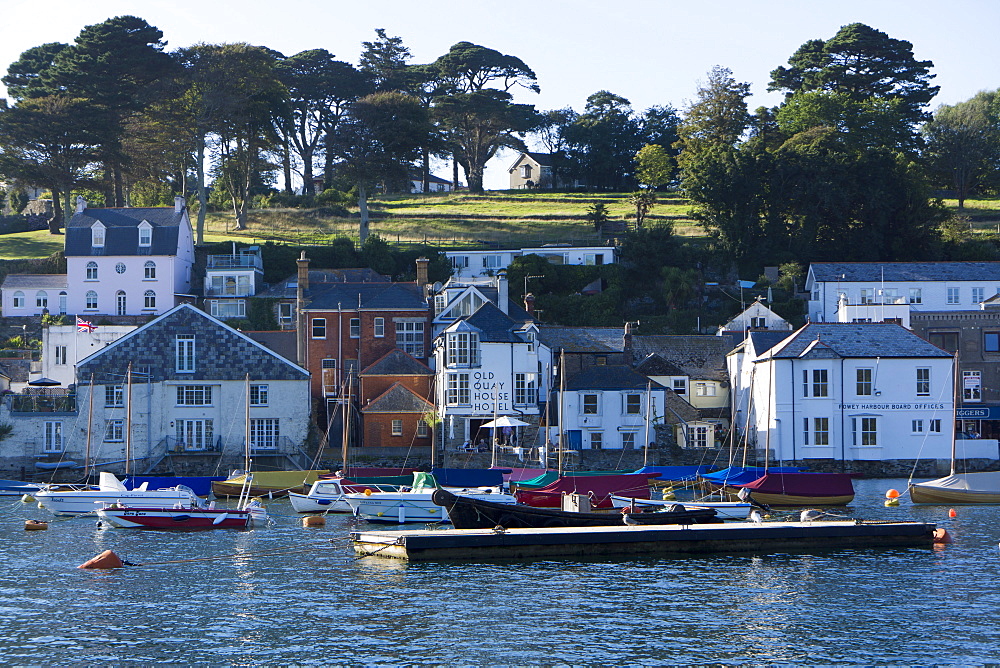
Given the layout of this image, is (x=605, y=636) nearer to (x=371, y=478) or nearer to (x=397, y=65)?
(x=371, y=478)

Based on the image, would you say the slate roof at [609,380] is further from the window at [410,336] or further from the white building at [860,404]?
the window at [410,336]

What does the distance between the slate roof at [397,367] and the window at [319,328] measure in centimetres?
520

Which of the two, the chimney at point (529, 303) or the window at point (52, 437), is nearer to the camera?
the window at point (52, 437)

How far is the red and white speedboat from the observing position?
2050 inches

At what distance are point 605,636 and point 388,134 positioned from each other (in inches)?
3487

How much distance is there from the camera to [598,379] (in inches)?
3098

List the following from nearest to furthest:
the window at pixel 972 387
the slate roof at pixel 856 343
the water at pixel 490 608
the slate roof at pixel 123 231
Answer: the water at pixel 490 608 → the slate roof at pixel 856 343 → the window at pixel 972 387 → the slate roof at pixel 123 231

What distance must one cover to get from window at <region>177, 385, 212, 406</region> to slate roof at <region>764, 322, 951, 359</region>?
35.2 meters

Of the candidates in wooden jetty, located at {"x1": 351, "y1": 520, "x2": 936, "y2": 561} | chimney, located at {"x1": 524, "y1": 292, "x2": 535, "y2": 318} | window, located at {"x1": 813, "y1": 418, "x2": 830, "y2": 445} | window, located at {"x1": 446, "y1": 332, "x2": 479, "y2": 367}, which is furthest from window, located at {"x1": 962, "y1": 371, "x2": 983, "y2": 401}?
wooden jetty, located at {"x1": 351, "y1": 520, "x2": 936, "y2": 561}

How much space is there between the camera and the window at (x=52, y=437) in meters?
71.8

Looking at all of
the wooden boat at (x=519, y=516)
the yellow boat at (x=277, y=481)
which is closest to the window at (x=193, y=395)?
the yellow boat at (x=277, y=481)

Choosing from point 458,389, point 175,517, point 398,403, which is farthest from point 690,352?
point 175,517

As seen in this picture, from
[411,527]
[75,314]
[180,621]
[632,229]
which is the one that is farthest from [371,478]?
[632,229]

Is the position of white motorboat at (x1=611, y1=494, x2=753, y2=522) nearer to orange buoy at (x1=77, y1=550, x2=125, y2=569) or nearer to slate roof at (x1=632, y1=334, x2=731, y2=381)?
orange buoy at (x1=77, y1=550, x2=125, y2=569)
